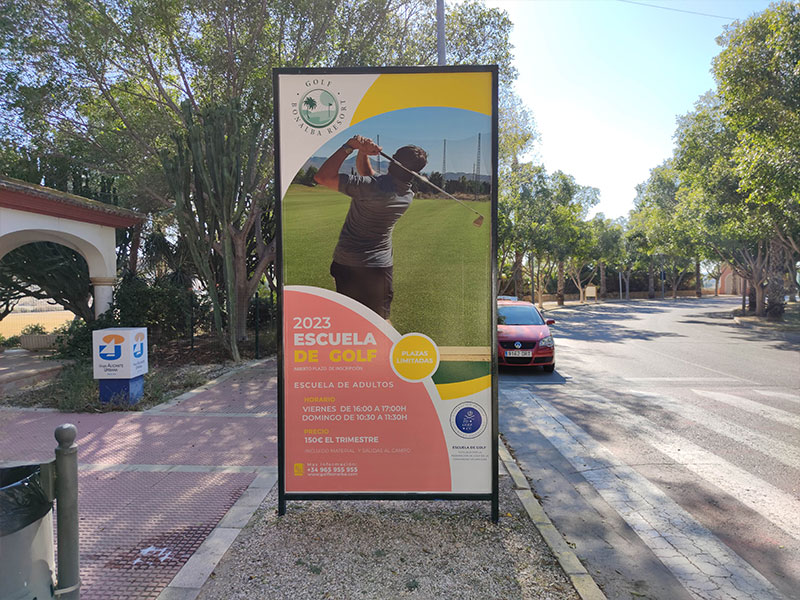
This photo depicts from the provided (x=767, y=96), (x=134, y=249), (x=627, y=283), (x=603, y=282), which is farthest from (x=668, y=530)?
(x=627, y=283)

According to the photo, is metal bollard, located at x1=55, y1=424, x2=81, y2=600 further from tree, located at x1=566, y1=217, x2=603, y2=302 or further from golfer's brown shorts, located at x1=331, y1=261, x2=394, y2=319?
tree, located at x1=566, y1=217, x2=603, y2=302

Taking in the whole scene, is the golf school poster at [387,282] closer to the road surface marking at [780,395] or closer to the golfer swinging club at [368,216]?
the golfer swinging club at [368,216]

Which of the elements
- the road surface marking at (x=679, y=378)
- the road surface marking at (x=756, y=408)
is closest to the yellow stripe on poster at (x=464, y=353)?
the road surface marking at (x=756, y=408)

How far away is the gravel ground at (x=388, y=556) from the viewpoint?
295 centimetres

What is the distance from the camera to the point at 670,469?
203 inches

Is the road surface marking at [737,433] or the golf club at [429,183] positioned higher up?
the golf club at [429,183]

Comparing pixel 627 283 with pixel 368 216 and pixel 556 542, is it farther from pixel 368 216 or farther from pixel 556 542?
pixel 368 216

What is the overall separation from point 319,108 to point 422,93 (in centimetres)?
72

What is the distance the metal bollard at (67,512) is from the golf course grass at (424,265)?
67.8 inches

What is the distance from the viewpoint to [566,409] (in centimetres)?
763

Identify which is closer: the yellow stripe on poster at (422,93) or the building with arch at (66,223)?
the yellow stripe on poster at (422,93)

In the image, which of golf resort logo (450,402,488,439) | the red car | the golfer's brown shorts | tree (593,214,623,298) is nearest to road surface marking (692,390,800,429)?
the red car

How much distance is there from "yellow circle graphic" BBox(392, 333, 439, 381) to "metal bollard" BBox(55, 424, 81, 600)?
6.46ft

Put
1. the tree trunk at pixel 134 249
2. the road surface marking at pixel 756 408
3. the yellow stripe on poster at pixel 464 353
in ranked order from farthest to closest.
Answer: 1. the tree trunk at pixel 134 249
2. the road surface marking at pixel 756 408
3. the yellow stripe on poster at pixel 464 353
